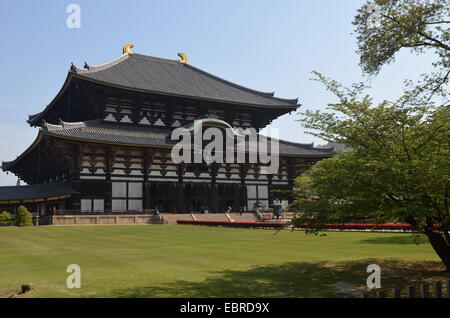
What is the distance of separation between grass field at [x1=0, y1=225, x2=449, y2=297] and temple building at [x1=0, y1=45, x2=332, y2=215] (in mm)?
17970

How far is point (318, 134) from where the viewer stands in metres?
10.8

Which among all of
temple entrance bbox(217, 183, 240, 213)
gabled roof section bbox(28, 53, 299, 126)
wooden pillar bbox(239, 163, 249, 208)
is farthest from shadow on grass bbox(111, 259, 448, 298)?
wooden pillar bbox(239, 163, 249, 208)

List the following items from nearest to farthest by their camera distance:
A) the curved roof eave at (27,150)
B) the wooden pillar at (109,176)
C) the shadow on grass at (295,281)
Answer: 1. the shadow on grass at (295,281)
2. the curved roof eave at (27,150)
3. the wooden pillar at (109,176)

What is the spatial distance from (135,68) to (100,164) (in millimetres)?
15010

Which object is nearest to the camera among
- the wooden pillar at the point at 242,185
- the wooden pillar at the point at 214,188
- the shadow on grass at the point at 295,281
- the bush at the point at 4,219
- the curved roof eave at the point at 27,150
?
the shadow on grass at the point at 295,281

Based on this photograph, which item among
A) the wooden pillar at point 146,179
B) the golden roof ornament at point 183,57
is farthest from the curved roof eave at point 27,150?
the golden roof ornament at point 183,57

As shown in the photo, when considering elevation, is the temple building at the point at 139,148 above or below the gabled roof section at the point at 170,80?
below

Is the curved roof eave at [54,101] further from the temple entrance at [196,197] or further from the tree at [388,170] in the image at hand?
the tree at [388,170]

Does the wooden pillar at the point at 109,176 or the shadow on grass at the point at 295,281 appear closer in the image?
the shadow on grass at the point at 295,281

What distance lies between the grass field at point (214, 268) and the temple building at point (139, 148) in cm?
1797

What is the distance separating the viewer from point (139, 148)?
1442 inches

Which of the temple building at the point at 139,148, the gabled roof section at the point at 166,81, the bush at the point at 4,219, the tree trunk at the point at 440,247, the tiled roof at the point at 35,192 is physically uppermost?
the gabled roof section at the point at 166,81

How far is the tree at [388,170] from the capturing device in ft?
27.3

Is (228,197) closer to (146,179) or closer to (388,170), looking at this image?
(146,179)
